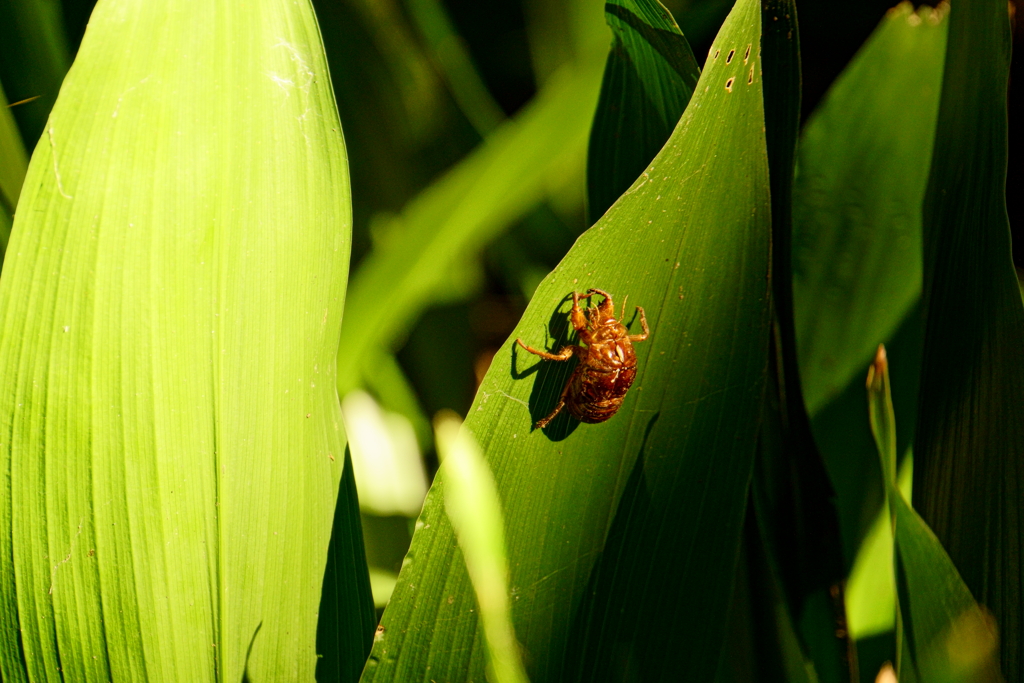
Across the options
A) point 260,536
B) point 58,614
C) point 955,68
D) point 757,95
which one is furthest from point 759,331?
point 58,614

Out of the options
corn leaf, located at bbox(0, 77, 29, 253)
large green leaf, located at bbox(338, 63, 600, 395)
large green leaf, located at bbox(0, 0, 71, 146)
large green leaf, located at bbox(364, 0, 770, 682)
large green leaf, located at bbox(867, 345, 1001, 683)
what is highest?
large green leaf, located at bbox(0, 0, 71, 146)

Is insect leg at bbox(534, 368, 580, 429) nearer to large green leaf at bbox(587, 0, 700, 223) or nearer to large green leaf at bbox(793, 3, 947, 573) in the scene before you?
large green leaf at bbox(587, 0, 700, 223)

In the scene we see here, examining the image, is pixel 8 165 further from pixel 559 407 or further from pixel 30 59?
pixel 559 407

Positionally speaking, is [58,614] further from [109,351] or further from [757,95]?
[757,95]

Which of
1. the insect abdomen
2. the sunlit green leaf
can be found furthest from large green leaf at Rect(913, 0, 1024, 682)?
the sunlit green leaf

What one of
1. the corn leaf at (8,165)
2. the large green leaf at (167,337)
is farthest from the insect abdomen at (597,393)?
the corn leaf at (8,165)

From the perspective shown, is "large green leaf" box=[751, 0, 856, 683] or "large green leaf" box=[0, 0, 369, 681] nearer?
"large green leaf" box=[0, 0, 369, 681]

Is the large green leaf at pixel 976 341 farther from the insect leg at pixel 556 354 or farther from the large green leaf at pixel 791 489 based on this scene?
the insect leg at pixel 556 354
